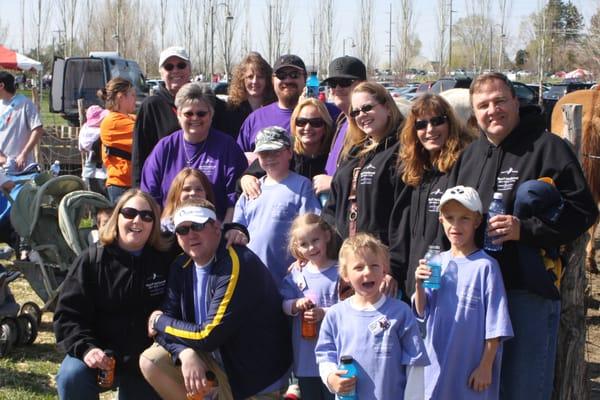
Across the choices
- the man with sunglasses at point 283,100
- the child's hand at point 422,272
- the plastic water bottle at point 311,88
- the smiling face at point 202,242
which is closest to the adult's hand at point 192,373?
the smiling face at point 202,242

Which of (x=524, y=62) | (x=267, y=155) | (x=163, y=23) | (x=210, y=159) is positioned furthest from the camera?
(x=524, y=62)

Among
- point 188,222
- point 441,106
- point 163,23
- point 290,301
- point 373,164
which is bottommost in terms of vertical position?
point 290,301

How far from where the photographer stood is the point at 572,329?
4562 mm

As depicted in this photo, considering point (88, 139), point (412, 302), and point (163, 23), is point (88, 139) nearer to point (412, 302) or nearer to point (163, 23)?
point (412, 302)

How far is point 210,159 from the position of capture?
5637 millimetres

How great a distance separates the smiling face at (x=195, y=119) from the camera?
18.2 ft

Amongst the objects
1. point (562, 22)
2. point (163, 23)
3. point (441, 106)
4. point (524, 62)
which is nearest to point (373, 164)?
point (441, 106)

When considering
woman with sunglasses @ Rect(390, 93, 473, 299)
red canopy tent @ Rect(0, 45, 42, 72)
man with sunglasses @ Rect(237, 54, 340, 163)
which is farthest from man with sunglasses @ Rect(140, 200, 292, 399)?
red canopy tent @ Rect(0, 45, 42, 72)

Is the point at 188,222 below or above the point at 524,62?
below

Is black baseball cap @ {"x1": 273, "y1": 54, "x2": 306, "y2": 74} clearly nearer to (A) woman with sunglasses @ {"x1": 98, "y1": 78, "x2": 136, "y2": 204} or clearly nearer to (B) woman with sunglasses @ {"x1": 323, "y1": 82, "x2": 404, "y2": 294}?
(B) woman with sunglasses @ {"x1": 323, "y1": 82, "x2": 404, "y2": 294}

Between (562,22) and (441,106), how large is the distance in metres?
54.3

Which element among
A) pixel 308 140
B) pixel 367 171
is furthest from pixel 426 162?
pixel 308 140

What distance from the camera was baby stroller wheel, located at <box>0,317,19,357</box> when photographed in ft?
22.3

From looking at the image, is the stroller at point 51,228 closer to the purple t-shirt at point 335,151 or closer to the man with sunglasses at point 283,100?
the man with sunglasses at point 283,100
